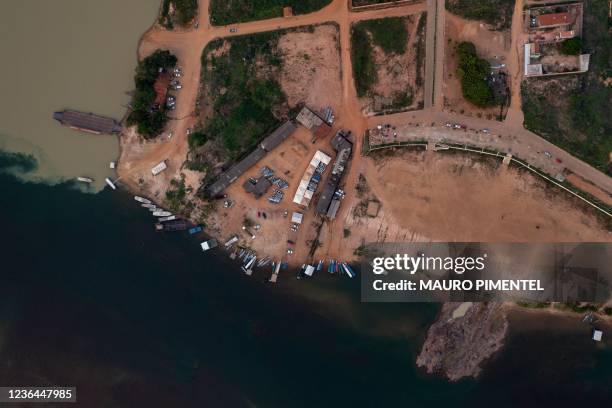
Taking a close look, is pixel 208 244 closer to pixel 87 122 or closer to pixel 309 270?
pixel 309 270

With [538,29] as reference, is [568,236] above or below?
below

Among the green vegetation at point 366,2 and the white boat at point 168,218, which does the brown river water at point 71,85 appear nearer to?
the white boat at point 168,218

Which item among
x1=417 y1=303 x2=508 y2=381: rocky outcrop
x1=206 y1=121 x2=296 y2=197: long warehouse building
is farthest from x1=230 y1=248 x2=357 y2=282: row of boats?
x1=417 y1=303 x2=508 y2=381: rocky outcrop

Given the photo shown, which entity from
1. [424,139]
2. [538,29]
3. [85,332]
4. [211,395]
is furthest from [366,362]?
[538,29]

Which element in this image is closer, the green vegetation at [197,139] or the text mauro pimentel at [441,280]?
the text mauro pimentel at [441,280]

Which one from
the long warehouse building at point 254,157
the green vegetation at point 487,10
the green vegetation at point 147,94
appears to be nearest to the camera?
the green vegetation at point 487,10

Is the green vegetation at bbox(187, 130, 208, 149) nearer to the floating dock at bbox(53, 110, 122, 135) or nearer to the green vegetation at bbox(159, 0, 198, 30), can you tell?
the floating dock at bbox(53, 110, 122, 135)

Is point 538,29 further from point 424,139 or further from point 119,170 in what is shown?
point 119,170

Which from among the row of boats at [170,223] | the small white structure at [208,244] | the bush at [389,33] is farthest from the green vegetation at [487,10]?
the row of boats at [170,223]
